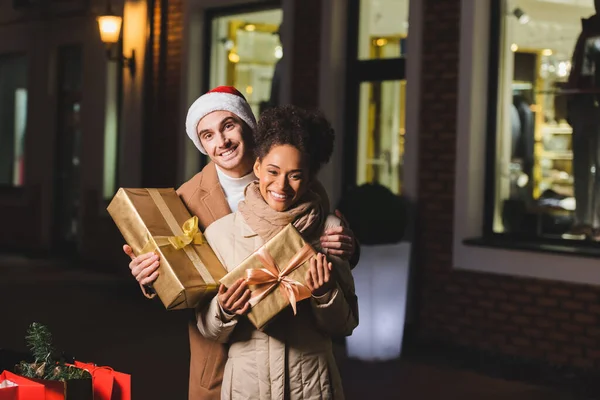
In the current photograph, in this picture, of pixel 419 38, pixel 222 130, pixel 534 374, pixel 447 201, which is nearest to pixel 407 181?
pixel 447 201

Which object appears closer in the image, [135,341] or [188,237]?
[188,237]

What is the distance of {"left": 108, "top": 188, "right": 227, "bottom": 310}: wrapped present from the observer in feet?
9.84

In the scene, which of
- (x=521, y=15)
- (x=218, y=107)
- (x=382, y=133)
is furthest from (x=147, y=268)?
(x=382, y=133)

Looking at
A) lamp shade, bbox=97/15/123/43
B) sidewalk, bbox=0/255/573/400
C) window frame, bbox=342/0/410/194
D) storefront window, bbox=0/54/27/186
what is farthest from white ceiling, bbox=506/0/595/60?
storefront window, bbox=0/54/27/186

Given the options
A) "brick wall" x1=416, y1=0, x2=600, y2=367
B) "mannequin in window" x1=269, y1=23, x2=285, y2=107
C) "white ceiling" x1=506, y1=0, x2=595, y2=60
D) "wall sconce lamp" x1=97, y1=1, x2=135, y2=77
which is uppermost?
"wall sconce lamp" x1=97, y1=1, x2=135, y2=77

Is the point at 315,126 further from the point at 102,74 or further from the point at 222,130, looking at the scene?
the point at 102,74

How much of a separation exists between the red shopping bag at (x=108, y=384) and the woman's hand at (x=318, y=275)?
2.04 ft

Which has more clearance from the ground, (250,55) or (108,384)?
(250,55)

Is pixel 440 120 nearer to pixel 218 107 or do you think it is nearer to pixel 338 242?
pixel 218 107

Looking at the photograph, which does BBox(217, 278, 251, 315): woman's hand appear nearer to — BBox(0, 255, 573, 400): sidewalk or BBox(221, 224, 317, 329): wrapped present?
BBox(221, 224, 317, 329): wrapped present

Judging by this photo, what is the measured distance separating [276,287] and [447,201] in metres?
5.73

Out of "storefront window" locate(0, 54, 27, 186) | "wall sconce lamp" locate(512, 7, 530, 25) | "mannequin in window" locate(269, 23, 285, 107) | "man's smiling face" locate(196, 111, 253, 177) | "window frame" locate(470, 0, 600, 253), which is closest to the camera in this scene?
"man's smiling face" locate(196, 111, 253, 177)

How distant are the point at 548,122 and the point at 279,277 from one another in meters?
5.68

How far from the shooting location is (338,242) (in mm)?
3039
